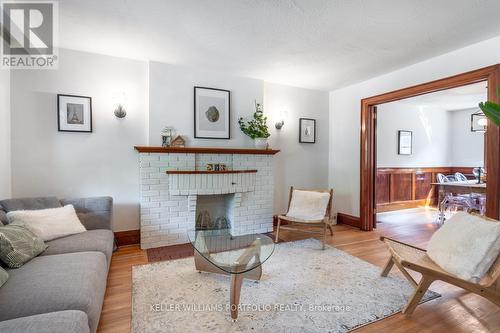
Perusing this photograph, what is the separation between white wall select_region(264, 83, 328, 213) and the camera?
13.8ft

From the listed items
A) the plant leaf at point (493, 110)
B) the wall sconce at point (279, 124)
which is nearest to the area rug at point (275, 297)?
the plant leaf at point (493, 110)

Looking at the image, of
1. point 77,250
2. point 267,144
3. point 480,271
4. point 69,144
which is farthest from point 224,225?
point 480,271

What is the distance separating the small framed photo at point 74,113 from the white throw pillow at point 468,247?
3.83 meters

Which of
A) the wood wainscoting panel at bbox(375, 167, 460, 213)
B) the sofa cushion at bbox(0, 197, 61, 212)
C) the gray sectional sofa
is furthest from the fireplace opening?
the wood wainscoting panel at bbox(375, 167, 460, 213)

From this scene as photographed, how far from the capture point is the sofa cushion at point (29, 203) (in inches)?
91.6

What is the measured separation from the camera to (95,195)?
122 inches

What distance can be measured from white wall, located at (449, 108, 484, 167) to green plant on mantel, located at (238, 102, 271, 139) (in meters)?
5.67

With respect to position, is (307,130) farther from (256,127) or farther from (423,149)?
(423,149)

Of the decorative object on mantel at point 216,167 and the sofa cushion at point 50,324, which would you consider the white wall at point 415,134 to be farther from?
the sofa cushion at point 50,324

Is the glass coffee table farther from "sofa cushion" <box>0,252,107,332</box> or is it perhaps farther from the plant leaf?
the plant leaf

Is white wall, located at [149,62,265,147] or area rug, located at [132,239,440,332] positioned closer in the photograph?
area rug, located at [132,239,440,332]

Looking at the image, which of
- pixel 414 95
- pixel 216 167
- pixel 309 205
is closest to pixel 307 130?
pixel 309 205

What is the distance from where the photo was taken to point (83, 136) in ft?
9.95

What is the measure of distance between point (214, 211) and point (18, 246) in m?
2.33
